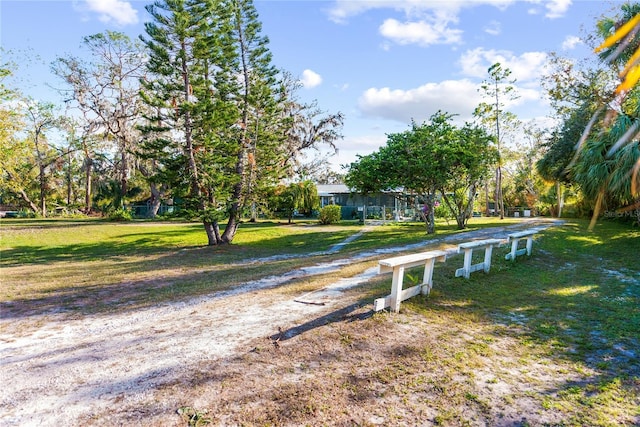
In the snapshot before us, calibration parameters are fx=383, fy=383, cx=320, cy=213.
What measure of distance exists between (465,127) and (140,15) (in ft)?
46.1

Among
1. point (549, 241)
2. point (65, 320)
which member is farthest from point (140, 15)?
point (549, 241)

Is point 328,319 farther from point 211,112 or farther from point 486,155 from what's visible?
point 486,155

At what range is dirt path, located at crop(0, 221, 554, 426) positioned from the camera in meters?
3.02

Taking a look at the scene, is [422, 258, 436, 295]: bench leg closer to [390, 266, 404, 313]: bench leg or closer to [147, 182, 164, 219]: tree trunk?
[390, 266, 404, 313]: bench leg

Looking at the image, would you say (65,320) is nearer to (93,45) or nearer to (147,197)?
(93,45)

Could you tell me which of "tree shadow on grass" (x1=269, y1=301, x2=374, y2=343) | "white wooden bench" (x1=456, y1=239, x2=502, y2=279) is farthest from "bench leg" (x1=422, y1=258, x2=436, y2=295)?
"white wooden bench" (x1=456, y1=239, x2=502, y2=279)

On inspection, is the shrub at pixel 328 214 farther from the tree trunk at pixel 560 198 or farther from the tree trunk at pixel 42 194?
the tree trunk at pixel 42 194

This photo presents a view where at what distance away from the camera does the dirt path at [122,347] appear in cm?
302

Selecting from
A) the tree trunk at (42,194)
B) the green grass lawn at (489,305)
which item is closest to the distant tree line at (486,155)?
the green grass lawn at (489,305)

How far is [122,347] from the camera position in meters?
4.16

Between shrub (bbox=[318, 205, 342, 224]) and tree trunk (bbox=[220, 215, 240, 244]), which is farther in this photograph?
shrub (bbox=[318, 205, 342, 224])

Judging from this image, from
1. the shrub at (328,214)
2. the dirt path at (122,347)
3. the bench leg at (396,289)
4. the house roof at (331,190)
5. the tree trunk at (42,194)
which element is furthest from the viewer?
the house roof at (331,190)

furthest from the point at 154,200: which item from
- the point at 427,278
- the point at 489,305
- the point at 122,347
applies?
the point at 489,305

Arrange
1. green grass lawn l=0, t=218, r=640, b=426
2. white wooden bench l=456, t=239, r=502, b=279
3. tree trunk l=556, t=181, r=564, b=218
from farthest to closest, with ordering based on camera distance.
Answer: tree trunk l=556, t=181, r=564, b=218, white wooden bench l=456, t=239, r=502, b=279, green grass lawn l=0, t=218, r=640, b=426
